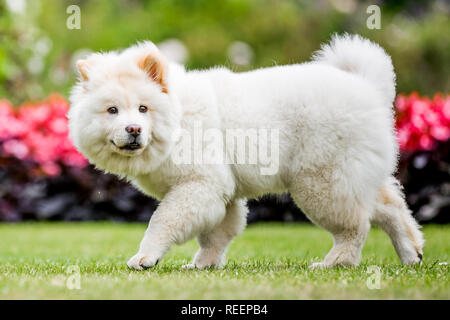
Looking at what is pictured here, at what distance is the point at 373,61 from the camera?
4684 millimetres

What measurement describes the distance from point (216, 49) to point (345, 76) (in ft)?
45.2

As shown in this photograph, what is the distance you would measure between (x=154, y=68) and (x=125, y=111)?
382 millimetres

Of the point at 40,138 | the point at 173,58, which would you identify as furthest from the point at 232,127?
the point at 173,58

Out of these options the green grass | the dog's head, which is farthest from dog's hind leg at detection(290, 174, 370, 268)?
the dog's head

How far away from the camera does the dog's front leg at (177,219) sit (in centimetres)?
415

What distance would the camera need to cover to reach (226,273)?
407cm

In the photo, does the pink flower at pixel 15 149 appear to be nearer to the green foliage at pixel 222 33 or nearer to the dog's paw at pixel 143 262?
the green foliage at pixel 222 33

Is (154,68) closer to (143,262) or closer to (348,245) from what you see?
(143,262)

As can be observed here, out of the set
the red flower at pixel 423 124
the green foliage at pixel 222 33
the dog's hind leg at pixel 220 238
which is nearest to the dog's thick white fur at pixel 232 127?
the dog's hind leg at pixel 220 238

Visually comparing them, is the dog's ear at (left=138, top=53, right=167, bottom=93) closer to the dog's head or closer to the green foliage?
the dog's head

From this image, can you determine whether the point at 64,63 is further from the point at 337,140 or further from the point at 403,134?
the point at 337,140

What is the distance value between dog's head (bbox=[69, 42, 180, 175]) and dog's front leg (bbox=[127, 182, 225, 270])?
278mm

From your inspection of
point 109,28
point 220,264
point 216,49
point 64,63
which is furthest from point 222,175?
point 109,28

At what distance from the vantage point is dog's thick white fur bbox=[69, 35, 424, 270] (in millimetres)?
4188
